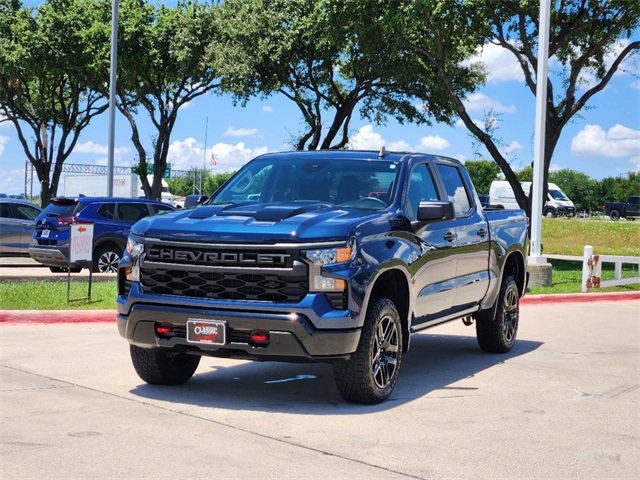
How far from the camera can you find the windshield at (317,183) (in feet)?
26.5

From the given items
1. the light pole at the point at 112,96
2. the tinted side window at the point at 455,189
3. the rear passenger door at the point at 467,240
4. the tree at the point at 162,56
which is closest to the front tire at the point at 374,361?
the rear passenger door at the point at 467,240

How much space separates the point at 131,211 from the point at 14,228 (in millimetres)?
5339

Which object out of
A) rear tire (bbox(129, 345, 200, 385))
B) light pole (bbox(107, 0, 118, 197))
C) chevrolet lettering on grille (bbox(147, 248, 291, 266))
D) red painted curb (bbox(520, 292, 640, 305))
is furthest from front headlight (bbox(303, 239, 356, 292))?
light pole (bbox(107, 0, 118, 197))

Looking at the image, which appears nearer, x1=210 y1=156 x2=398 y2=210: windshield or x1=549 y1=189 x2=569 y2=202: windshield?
x1=210 y1=156 x2=398 y2=210: windshield

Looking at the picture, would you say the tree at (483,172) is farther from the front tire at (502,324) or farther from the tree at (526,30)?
the front tire at (502,324)

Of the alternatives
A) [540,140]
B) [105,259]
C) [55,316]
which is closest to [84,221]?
[105,259]

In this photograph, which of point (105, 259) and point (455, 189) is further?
point (105, 259)

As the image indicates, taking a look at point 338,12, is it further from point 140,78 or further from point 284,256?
point 284,256

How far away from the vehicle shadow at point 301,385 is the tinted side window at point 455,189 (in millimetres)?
1603

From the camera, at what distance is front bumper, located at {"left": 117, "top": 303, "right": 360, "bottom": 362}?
265 inches

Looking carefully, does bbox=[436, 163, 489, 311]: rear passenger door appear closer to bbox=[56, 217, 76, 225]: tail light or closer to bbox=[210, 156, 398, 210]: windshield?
bbox=[210, 156, 398, 210]: windshield

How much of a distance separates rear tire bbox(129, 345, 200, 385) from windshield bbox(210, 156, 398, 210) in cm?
147

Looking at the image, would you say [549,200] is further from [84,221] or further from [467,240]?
[467,240]

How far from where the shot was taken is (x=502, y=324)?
33.9 feet
